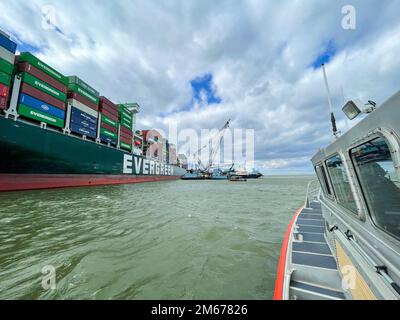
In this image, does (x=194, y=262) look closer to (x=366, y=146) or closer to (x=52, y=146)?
(x=366, y=146)

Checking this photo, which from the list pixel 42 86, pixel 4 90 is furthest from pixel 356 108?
pixel 42 86

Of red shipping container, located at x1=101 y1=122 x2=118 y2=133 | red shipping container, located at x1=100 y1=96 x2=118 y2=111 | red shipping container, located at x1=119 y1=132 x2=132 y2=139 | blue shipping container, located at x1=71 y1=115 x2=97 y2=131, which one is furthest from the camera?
red shipping container, located at x1=119 y1=132 x2=132 y2=139

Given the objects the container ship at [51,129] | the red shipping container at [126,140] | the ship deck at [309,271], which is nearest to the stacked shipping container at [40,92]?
the container ship at [51,129]

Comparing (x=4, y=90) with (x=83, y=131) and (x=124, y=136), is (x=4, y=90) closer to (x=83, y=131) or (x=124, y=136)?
(x=83, y=131)

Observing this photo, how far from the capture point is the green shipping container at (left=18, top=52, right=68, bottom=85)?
57.1 ft

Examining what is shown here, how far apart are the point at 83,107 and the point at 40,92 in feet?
18.8

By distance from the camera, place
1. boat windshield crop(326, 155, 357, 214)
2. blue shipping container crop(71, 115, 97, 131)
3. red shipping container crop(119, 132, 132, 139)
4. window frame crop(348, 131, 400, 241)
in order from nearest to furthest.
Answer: window frame crop(348, 131, 400, 241) → boat windshield crop(326, 155, 357, 214) → blue shipping container crop(71, 115, 97, 131) → red shipping container crop(119, 132, 132, 139)

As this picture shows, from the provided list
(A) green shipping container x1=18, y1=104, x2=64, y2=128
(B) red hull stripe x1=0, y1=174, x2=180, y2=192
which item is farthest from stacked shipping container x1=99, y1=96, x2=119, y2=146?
(A) green shipping container x1=18, y1=104, x2=64, y2=128

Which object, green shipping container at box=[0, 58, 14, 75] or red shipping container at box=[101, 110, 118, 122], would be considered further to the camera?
red shipping container at box=[101, 110, 118, 122]

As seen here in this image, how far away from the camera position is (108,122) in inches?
1139

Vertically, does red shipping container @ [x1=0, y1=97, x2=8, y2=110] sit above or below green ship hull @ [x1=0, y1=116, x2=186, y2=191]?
above

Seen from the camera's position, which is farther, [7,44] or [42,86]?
[42,86]

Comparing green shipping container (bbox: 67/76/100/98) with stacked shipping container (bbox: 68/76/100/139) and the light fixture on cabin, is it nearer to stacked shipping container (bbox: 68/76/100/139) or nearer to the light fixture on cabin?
stacked shipping container (bbox: 68/76/100/139)
